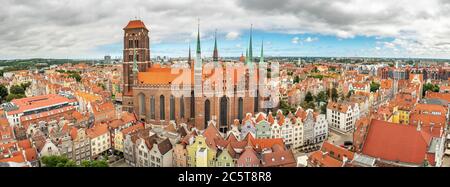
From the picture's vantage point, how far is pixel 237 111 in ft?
59.5

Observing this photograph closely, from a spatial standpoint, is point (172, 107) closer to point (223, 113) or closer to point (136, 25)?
point (223, 113)

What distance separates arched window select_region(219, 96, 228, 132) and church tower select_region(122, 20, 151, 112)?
5.90 metres

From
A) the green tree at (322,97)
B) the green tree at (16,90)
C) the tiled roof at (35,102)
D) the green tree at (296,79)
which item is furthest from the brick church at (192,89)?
the green tree at (296,79)

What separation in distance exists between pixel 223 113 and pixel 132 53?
719 centimetres

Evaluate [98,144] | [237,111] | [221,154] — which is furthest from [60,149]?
[237,111]

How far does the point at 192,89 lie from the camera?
18078mm

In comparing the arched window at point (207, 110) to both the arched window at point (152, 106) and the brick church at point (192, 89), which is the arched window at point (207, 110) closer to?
the brick church at point (192, 89)

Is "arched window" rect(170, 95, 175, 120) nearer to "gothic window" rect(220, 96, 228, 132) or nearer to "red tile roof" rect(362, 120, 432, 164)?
"gothic window" rect(220, 96, 228, 132)

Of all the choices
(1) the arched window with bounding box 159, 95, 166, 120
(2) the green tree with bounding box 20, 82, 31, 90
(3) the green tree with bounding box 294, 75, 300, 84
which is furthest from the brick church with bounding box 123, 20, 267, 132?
(2) the green tree with bounding box 20, 82, 31, 90

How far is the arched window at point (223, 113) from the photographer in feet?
58.4

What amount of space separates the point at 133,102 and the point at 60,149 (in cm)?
708

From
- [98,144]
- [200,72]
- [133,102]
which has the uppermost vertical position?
[200,72]

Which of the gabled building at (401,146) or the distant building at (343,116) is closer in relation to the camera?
the gabled building at (401,146)
